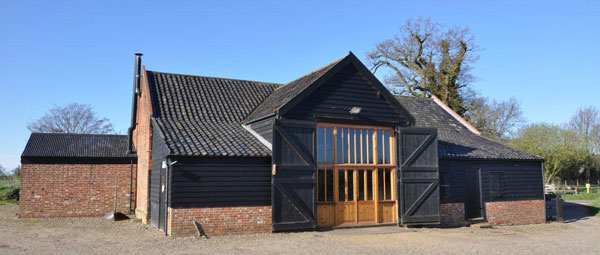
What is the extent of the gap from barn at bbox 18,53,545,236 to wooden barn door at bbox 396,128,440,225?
0.12ft

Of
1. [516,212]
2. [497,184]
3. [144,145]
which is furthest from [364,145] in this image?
[144,145]

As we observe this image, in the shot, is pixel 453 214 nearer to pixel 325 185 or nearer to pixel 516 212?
pixel 516 212

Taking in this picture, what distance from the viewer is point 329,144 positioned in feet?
49.4

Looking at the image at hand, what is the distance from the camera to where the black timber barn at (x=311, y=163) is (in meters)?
13.4

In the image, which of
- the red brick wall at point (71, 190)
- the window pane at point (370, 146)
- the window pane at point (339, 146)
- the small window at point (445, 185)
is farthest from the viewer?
the red brick wall at point (71, 190)

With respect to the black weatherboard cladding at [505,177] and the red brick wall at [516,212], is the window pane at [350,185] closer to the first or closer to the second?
the black weatherboard cladding at [505,177]

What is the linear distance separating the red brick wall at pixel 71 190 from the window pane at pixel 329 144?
11342mm

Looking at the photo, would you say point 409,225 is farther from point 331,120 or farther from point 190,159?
point 190,159

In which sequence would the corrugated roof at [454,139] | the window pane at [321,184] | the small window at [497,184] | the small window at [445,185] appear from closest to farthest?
1. the window pane at [321,184]
2. the small window at [445,185]
3. the small window at [497,184]
4. the corrugated roof at [454,139]

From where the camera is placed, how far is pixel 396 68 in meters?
38.2

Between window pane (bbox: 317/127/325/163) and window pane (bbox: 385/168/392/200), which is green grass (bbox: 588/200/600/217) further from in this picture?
window pane (bbox: 317/127/325/163)

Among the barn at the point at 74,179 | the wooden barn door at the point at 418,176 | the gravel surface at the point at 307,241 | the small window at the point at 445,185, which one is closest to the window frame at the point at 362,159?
the wooden barn door at the point at 418,176

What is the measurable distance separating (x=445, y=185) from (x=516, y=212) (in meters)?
3.77

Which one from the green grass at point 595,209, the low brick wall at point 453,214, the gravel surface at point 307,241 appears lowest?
the green grass at point 595,209
